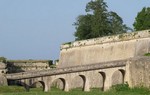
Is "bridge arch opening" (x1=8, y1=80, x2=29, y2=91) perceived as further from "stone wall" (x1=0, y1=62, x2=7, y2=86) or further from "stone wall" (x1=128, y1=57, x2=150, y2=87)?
"stone wall" (x1=128, y1=57, x2=150, y2=87)

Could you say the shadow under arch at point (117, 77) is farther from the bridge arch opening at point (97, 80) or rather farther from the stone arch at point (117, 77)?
the bridge arch opening at point (97, 80)

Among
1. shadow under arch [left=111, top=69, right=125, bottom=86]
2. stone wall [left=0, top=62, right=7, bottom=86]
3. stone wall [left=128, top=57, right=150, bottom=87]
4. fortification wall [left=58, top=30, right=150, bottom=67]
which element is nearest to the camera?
stone wall [left=128, top=57, right=150, bottom=87]

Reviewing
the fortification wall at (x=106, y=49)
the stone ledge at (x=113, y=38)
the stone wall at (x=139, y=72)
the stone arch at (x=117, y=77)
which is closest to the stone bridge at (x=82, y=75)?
the stone arch at (x=117, y=77)

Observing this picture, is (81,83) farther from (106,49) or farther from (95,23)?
(95,23)

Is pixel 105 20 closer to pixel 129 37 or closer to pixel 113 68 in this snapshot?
pixel 129 37

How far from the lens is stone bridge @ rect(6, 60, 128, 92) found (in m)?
Answer: 42.5

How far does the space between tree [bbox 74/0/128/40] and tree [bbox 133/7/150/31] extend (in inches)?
192

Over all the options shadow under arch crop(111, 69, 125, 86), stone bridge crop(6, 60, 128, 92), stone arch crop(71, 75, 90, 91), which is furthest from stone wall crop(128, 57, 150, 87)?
stone arch crop(71, 75, 90, 91)

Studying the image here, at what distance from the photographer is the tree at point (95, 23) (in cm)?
6069

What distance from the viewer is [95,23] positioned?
199ft

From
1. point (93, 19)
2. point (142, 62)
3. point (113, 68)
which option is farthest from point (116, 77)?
point (93, 19)

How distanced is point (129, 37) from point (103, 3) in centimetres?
1499

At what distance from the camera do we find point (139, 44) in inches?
1852

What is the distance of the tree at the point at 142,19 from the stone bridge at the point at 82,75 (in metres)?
10.0
